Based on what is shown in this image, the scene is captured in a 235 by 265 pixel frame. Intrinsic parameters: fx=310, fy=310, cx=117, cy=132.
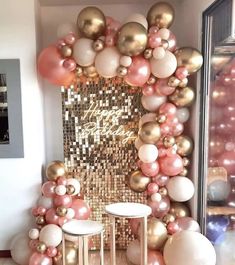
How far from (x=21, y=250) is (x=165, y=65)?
2.02 m

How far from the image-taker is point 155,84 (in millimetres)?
2631

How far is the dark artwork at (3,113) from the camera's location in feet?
9.30

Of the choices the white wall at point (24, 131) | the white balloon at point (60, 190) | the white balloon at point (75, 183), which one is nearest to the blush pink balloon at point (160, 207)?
the white balloon at point (75, 183)

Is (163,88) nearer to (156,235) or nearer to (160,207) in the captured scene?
(160,207)

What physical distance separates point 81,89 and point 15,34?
77cm

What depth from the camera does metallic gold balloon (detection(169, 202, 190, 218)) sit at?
2762 mm

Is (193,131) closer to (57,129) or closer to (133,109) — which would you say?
(133,109)

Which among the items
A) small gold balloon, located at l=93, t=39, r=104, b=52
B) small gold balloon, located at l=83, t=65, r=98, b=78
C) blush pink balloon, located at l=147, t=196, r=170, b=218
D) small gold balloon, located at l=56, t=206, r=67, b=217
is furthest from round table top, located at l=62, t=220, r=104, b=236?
small gold balloon, located at l=93, t=39, r=104, b=52

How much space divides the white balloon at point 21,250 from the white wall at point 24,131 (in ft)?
0.62

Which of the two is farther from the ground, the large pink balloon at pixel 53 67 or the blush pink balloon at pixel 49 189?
the large pink balloon at pixel 53 67

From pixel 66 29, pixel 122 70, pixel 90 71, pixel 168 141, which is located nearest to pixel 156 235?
pixel 168 141

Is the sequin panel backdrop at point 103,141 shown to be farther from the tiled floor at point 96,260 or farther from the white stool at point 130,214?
the white stool at point 130,214

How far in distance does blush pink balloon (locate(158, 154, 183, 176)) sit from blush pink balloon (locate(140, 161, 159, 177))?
49 millimetres

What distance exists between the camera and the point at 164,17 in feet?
8.30
